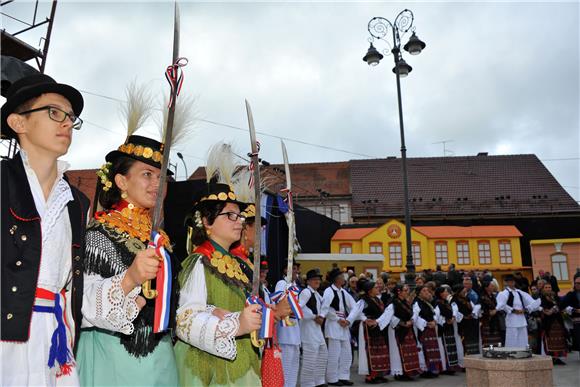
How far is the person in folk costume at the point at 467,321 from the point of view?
1074 centimetres

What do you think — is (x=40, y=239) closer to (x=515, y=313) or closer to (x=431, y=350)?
(x=431, y=350)

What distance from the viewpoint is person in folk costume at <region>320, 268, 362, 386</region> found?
964 centimetres

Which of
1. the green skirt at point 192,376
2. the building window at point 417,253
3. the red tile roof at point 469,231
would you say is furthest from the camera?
the building window at point 417,253

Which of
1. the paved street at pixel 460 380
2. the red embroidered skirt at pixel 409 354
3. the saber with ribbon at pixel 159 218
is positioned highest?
the saber with ribbon at pixel 159 218

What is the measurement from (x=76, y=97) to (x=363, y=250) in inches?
1121

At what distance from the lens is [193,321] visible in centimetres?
271

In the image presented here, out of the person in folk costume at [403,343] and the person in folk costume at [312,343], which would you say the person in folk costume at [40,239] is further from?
the person in folk costume at [403,343]

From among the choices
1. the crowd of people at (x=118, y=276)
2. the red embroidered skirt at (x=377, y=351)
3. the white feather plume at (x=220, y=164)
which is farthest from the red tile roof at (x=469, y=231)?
the white feather plume at (x=220, y=164)

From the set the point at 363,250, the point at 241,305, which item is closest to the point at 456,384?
the point at 241,305

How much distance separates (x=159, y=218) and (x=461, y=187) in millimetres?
38034

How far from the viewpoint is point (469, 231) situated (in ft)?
99.6

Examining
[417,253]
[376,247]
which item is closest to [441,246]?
[417,253]

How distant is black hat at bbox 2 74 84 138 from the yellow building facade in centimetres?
2757

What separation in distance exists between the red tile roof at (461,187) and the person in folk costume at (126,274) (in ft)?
112
